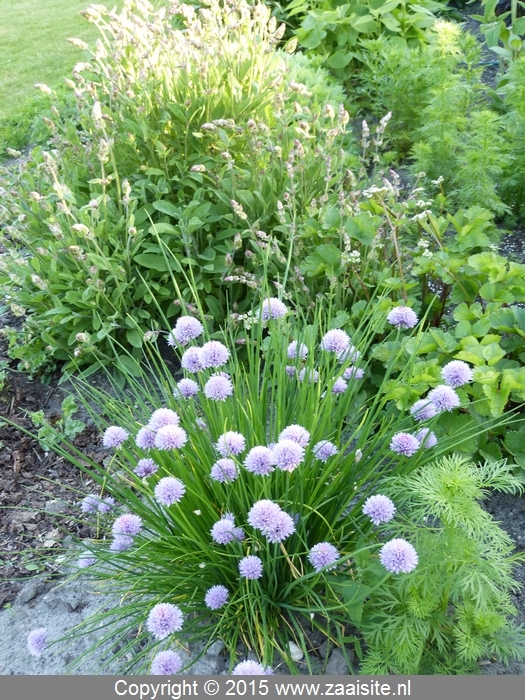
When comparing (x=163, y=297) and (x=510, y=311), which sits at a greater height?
(x=510, y=311)

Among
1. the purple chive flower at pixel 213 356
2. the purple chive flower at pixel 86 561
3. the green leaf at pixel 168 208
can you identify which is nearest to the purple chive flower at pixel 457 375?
the purple chive flower at pixel 213 356

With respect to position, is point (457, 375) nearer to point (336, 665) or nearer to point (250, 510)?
point (250, 510)

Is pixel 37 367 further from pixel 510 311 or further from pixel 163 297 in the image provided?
pixel 510 311

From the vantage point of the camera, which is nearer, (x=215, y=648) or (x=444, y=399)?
(x=444, y=399)

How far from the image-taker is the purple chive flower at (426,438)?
1.87m

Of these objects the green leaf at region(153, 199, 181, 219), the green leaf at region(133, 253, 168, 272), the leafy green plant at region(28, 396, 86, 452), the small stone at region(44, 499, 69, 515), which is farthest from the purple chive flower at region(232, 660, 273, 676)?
the green leaf at region(153, 199, 181, 219)

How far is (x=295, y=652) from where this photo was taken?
1.91 meters

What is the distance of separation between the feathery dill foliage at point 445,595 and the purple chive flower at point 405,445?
0.27 ft

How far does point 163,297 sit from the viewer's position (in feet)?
10.7

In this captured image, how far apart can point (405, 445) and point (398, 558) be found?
402mm

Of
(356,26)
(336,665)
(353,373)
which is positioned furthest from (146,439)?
(356,26)

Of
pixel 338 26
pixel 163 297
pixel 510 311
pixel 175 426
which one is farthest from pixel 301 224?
pixel 338 26

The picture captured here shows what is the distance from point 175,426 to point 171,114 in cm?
220

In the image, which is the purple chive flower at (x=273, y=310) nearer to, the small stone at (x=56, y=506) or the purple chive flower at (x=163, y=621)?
the purple chive flower at (x=163, y=621)
